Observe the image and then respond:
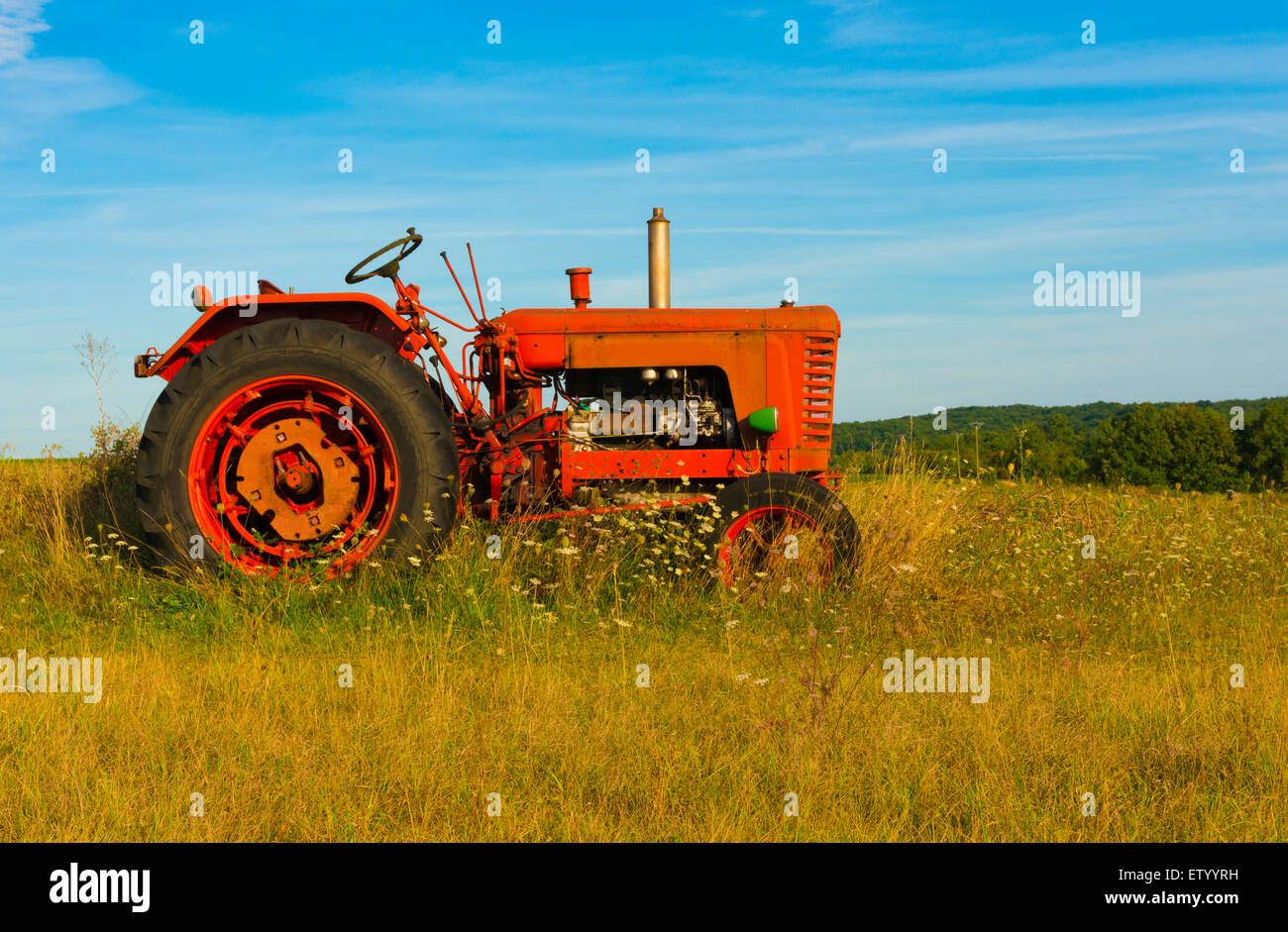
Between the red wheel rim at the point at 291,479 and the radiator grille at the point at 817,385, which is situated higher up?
the radiator grille at the point at 817,385

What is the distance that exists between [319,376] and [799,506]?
2906 mm

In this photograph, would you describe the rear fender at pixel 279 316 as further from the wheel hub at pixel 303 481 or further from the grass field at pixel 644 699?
the grass field at pixel 644 699

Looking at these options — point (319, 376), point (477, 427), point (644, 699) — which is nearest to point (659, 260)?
point (477, 427)

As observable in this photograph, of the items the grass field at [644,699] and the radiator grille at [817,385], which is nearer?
the grass field at [644,699]

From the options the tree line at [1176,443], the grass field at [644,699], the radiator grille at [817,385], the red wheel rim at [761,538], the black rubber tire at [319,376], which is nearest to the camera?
the grass field at [644,699]

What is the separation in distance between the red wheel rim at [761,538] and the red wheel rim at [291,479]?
198 centimetres

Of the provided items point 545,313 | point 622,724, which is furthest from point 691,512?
point 622,724

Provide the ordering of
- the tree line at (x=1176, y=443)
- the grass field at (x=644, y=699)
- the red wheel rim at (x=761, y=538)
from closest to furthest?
the grass field at (x=644, y=699)
the red wheel rim at (x=761, y=538)
the tree line at (x=1176, y=443)

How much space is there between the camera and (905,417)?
8617 millimetres

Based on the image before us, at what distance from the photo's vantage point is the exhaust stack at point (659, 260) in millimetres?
6246

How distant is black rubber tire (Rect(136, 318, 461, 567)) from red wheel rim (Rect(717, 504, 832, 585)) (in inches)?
64.4

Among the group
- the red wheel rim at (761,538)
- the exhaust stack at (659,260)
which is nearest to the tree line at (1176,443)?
the exhaust stack at (659,260)

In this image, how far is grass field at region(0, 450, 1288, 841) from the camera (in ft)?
9.78

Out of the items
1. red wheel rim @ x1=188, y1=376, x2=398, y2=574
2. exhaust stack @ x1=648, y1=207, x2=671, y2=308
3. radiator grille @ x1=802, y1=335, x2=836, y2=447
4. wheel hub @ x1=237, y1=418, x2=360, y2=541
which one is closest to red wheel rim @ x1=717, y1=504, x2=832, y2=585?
radiator grille @ x1=802, y1=335, x2=836, y2=447
